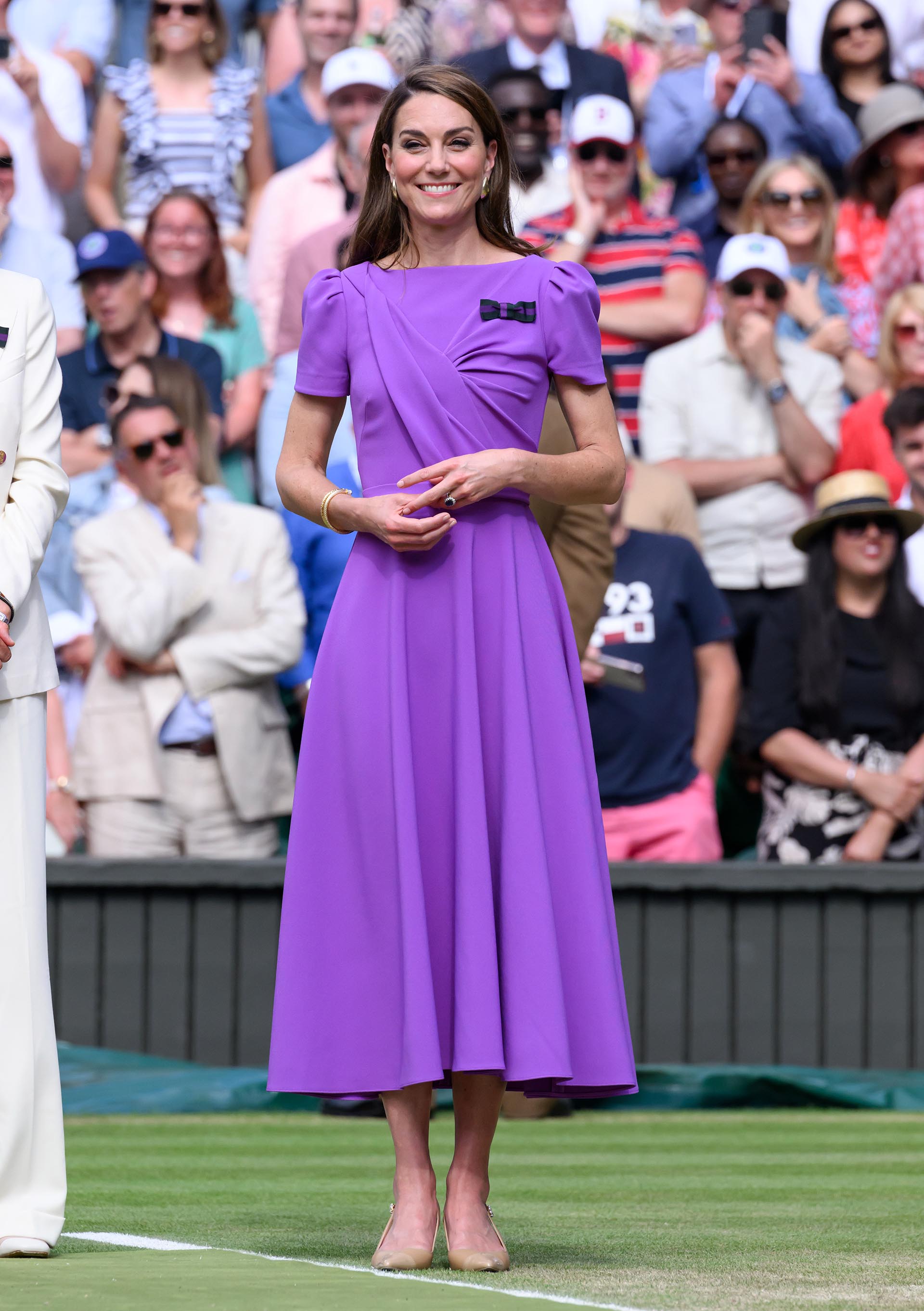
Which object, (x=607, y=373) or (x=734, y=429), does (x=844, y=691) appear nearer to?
(x=734, y=429)

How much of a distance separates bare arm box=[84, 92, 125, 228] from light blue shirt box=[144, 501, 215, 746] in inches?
136

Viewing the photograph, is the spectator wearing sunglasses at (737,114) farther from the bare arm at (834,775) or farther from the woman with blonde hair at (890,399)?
the bare arm at (834,775)

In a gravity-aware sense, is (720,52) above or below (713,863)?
above

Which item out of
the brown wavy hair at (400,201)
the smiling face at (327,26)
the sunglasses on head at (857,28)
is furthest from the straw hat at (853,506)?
the brown wavy hair at (400,201)

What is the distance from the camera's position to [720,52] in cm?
1136

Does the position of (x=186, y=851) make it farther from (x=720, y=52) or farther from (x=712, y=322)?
(x=720, y=52)

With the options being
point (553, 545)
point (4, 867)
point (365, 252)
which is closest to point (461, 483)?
point (365, 252)

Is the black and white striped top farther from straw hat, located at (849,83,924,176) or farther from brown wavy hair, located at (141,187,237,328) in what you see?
straw hat, located at (849,83,924,176)

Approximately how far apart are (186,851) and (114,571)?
1.13m

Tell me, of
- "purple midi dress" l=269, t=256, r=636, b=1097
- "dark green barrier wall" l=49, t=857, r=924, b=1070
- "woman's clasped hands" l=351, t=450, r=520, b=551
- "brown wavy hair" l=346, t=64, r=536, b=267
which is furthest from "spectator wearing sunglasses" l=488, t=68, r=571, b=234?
"woman's clasped hands" l=351, t=450, r=520, b=551

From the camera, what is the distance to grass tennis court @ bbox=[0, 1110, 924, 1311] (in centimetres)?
343

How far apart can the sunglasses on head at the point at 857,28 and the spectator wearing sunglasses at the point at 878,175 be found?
0.62 m

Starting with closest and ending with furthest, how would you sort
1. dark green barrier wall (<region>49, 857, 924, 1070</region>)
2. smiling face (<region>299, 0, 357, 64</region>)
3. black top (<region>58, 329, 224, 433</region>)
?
dark green barrier wall (<region>49, 857, 924, 1070</region>), black top (<region>58, 329, 224, 433</region>), smiling face (<region>299, 0, 357, 64</region>)

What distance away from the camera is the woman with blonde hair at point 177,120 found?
1077 cm
